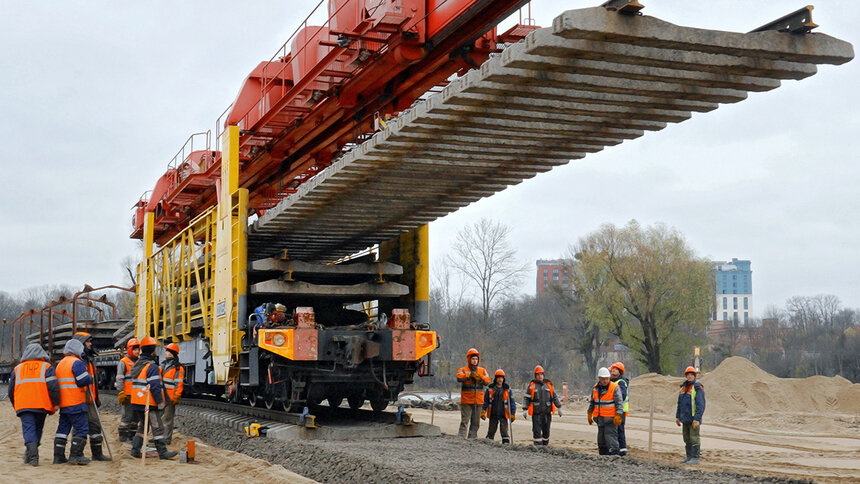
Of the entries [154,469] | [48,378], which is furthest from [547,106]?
[48,378]

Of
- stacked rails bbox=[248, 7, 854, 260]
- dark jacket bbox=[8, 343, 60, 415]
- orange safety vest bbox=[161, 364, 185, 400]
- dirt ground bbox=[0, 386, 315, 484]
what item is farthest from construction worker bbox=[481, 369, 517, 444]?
dark jacket bbox=[8, 343, 60, 415]

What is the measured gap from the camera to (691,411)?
11781mm

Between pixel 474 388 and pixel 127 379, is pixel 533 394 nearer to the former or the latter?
pixel 474 388

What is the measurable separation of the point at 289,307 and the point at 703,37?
8.36 meters

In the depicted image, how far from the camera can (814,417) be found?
958 inches

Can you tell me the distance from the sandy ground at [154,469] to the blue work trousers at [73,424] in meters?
0.36

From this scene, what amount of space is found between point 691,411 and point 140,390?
7.29 meters

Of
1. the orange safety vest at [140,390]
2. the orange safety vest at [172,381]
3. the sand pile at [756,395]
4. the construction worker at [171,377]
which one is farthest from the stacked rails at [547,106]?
the sand pile at [756,395]

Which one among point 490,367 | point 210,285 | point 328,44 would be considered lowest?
point 490,367

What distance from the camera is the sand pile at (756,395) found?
90.0 ft

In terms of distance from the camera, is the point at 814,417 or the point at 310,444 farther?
the point at 814,417

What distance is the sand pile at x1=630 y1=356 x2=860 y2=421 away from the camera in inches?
1080

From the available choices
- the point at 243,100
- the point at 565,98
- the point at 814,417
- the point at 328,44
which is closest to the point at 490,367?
the point at 814,417

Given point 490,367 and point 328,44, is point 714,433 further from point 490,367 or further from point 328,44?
point 490,367
